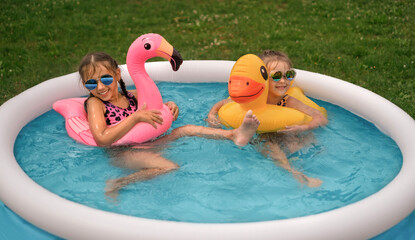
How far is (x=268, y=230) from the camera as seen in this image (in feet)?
8.49

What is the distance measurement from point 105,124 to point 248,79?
4.06 feet

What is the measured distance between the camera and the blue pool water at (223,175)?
3.19 metres

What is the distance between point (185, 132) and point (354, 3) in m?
6.37

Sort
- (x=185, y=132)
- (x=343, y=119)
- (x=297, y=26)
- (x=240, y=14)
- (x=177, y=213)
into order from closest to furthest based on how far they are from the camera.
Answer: (x=177, y=213)
(x=185, y=132)
(x=343, y=119)
(x=297, y=26)
(x=240, y=14)

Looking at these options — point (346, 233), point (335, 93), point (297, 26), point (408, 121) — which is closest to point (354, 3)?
point (297, 26)

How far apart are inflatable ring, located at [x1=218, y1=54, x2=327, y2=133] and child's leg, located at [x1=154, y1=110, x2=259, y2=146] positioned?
8.6 inches

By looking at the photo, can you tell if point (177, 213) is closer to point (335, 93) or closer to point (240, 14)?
point (335, 93)

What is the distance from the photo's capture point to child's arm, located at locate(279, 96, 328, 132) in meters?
3.93

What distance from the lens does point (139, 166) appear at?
11.9 ft

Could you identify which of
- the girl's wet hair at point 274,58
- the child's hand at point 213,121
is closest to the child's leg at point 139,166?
the child's hand at point 213,121

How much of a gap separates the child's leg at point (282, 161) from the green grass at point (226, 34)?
1.98 meters

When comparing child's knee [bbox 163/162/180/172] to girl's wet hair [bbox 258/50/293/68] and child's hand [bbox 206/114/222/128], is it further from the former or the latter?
girl's wet hair [bbox 258/50/293/68]

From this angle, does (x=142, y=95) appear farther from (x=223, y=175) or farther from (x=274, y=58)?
(x=274, y=58)

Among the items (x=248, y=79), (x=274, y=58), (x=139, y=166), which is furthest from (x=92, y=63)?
(x=274, y=58)
